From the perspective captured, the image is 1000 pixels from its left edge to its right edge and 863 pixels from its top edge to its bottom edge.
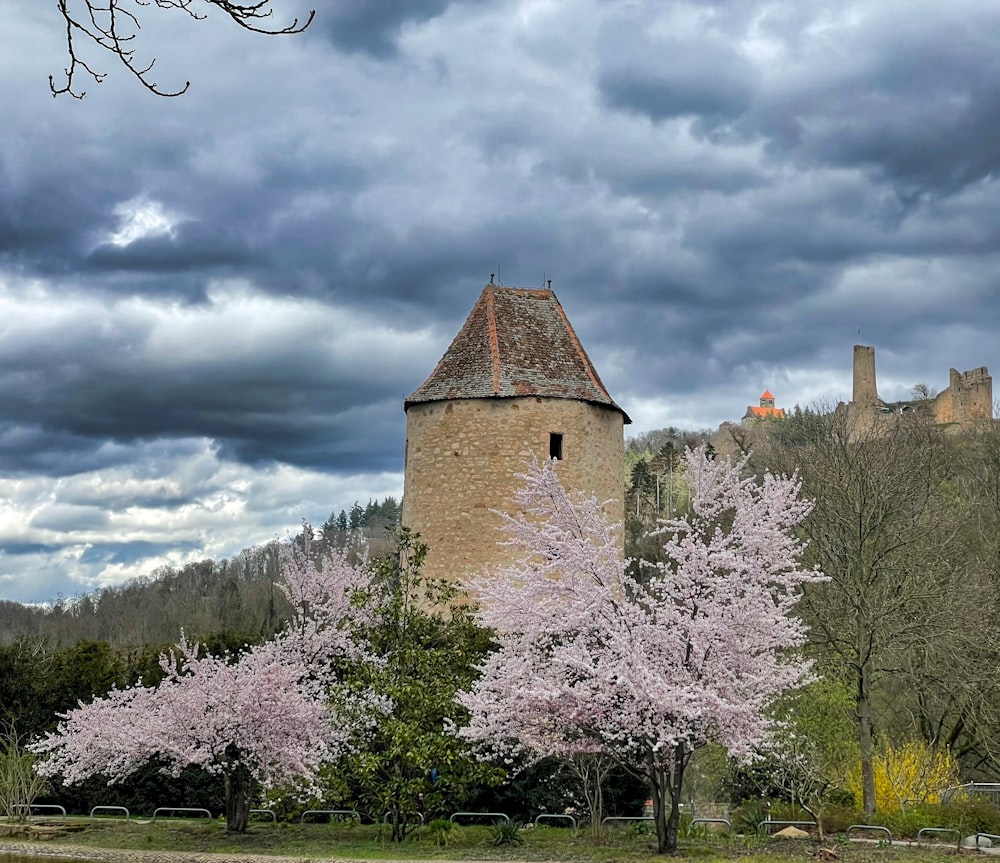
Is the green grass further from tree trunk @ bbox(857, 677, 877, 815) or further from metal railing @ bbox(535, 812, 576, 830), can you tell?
tree trunk @ bbox(857, 677, 877, 815)

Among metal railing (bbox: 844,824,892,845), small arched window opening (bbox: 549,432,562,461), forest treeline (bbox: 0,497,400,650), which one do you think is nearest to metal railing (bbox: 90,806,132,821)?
small arched window opening (bbox: 549,432,562,461)

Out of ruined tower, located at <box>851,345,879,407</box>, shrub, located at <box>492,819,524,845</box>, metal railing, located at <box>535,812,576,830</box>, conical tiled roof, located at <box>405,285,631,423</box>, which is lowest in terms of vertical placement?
metal railing, located at <box>535,812,576,830</box>

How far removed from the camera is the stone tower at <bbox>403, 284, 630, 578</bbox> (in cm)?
2197

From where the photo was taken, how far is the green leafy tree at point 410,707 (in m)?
14.8

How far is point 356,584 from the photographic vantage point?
19.2 meters

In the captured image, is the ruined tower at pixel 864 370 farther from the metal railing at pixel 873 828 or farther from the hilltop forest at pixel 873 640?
the metal railing at pixel 873 828

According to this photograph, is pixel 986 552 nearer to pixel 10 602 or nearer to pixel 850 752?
pixel 850 752

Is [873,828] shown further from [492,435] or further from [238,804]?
[492,435]

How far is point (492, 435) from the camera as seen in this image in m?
22.3

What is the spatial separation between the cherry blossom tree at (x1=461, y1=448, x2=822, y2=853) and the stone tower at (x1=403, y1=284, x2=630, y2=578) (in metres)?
7.18

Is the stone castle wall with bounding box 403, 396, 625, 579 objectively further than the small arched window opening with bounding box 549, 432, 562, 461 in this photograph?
No

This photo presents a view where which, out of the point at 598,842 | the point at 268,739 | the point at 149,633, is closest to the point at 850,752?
the point at 598,842

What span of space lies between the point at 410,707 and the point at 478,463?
7921 mm

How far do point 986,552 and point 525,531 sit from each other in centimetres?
1541
